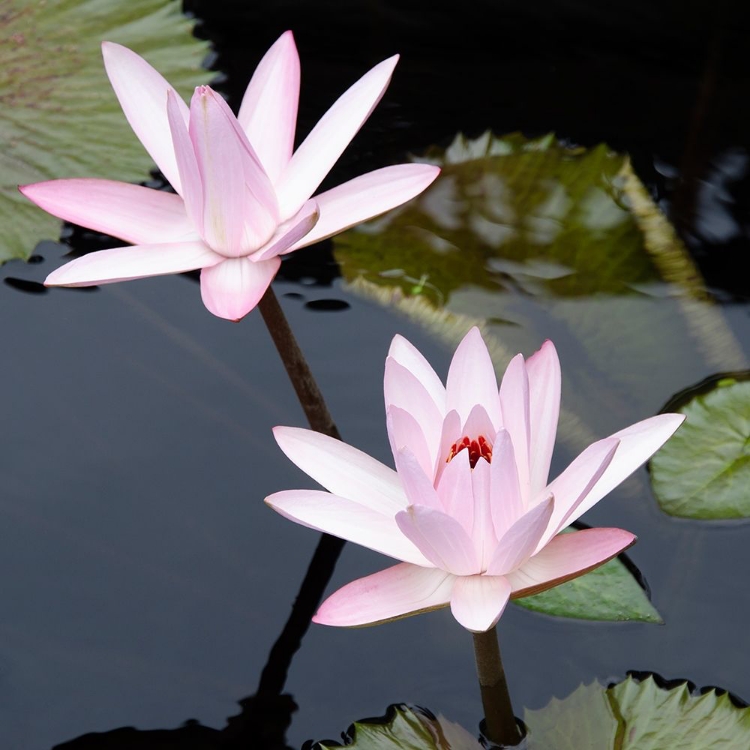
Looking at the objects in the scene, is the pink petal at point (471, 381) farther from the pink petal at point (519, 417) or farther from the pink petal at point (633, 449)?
the pink petal at point (633, 449)

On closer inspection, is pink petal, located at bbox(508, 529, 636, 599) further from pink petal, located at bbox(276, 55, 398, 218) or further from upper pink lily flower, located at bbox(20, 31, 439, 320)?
pink petal, located at bbox(276, 55, 398, 218)

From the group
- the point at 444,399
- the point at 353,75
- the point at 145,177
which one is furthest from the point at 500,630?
the point at 353,75

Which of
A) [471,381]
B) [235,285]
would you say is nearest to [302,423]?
[235,285]

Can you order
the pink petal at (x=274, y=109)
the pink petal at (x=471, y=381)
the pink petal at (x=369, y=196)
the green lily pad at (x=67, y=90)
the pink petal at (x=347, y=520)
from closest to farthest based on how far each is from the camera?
1. the pink petal at (x=347, y=520)
2. the pink petal at (x=471, y=381)
3. the pink petal at (x=369, y=196)
4. the pink petal at (x=274, y=109)
5. the green lily pad at (x=67, y=90)

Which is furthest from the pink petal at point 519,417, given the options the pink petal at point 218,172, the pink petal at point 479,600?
the pink petal at point 218,172

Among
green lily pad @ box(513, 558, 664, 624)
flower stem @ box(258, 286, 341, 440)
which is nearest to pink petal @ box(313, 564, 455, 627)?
green lily pad @ box(513, 558, 664, 624)

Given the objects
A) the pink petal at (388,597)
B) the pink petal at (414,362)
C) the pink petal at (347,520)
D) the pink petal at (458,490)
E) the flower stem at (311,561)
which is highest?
the pink petal at (458,490)

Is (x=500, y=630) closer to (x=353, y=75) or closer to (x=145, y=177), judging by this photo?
(x=145, y=177)
